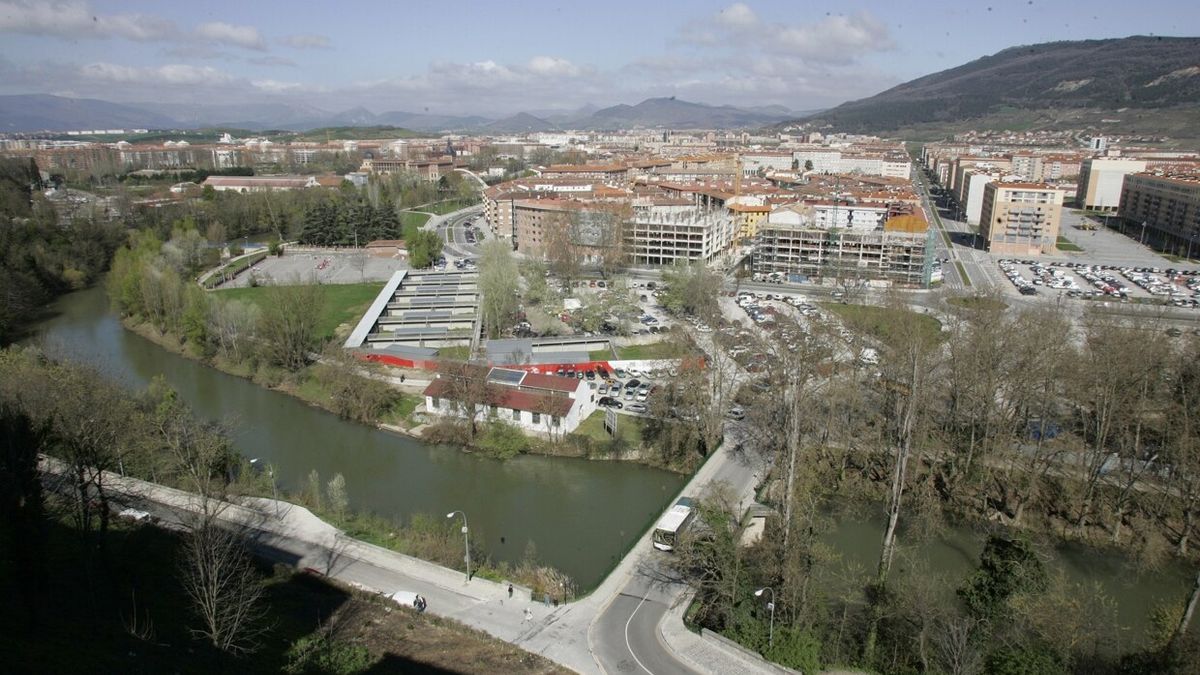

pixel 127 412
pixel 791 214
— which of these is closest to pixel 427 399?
pixel 127 412

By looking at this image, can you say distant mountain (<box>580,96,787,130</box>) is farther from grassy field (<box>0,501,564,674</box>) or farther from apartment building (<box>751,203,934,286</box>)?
grassy field (<box>0,501,564,674</box>)

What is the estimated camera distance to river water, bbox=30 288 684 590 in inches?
341

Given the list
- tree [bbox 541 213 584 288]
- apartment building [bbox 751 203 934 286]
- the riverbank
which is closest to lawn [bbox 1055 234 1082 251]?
apartment building [bbox 751 203 934 286]

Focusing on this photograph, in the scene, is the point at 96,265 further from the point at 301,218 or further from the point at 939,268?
the point at 939,268

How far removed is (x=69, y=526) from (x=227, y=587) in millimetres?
2836

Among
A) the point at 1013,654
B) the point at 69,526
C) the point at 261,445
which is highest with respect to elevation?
the point at 1013,654

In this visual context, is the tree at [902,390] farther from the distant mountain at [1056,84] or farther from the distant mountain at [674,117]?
the distant mountain at [674,117]

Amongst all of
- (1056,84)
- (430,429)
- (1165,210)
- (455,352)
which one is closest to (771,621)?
(430,429)

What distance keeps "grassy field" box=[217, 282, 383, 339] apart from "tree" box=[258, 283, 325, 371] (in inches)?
54.8

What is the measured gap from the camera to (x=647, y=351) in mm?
14836

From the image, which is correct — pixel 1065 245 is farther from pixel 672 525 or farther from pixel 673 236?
pixel 672 525

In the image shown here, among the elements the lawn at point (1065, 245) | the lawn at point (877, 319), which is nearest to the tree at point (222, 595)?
the lawn at point (877, 319)

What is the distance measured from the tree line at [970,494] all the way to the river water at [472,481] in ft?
5.17

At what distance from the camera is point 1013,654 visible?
485 cm
